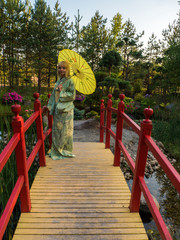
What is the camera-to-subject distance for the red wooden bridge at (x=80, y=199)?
1.61 metres

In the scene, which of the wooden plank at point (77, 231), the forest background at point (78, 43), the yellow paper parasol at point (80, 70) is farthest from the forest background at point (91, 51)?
the wooden plank at point (77, 231)

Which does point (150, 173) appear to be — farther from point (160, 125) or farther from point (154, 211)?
point (154, 211)

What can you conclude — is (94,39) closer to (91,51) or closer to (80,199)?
(91,51)

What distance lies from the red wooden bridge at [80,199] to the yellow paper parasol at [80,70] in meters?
1.09

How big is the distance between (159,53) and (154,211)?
25338 mm

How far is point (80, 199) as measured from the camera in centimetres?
218

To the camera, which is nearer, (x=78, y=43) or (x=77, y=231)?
(x=77, y=231)

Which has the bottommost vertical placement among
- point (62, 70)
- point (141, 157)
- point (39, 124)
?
point (141, 157)

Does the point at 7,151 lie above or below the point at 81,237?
above

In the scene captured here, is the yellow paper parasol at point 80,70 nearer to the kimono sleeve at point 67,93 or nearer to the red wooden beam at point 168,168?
the kimono sleeve at point 67,93

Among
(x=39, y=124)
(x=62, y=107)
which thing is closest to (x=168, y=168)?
(x=39, y=124)

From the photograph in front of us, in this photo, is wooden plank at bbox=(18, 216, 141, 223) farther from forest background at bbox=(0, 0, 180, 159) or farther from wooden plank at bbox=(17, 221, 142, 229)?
forest background at bbox=(0, 0, 180, 159)

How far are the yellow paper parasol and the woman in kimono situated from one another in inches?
14.8

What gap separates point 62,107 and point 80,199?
61.7 inches
